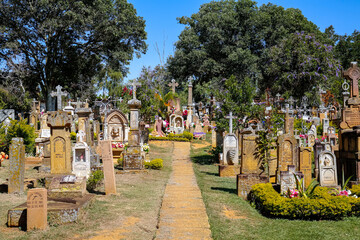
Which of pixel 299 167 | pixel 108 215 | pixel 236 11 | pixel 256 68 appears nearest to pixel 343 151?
pixel 299 167

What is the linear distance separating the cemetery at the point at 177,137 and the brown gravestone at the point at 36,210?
0.7 inches

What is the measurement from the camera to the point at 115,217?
6.82 meters

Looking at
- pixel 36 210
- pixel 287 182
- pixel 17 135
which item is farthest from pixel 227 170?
pixel 17 135

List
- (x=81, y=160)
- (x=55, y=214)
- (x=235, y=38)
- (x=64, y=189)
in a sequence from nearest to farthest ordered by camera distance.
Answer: (x=55, y=214), (x=64, y=189), (x=81, y=160), (x=235, y=38)

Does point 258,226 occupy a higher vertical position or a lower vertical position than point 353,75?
lower

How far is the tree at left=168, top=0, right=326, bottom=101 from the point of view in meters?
39.2

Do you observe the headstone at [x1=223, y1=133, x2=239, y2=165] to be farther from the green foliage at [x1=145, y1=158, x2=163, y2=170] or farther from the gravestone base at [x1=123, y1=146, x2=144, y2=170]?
the gravestone base at [x1=123, y1=146, x2=144, y2=170]

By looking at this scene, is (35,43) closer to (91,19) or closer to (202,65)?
(91,19)

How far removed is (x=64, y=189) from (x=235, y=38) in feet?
116

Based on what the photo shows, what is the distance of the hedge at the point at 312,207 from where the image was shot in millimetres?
6875

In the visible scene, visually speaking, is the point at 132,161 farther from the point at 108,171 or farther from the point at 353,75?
the point at 353,75

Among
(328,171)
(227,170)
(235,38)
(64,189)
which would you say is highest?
(235,38)

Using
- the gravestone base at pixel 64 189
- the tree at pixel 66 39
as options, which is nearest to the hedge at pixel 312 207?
the gravestone base at pixel 64 189

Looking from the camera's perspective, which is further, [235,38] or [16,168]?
[235,38]
